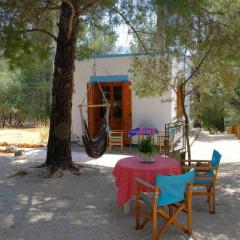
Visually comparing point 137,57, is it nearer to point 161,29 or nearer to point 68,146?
point 161,29

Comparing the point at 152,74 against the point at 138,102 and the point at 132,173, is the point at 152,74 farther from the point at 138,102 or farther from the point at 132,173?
the point at 132,173

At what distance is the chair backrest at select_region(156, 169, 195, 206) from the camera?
3.94m

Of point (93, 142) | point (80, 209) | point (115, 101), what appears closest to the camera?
point (80, 209)

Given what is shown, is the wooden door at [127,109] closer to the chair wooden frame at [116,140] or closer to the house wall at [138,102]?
the house wall at [138,102]

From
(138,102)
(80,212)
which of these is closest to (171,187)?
(80,212)

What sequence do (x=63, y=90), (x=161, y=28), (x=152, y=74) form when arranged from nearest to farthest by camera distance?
(x=161, y=28) → (x=63, y=90) → (x=152, y=74)

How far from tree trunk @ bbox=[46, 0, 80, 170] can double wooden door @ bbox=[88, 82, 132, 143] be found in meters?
4.54

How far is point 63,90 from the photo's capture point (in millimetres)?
7480

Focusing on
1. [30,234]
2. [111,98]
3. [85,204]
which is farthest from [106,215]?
[111,98]

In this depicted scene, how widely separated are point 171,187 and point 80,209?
5.32 feet

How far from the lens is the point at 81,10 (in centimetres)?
722

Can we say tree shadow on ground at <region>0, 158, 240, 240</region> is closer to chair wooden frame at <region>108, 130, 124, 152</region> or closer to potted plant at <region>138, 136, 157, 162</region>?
potted plant at <region>138, 136, 157, 162</region>

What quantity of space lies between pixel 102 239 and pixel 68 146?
3.66 meters

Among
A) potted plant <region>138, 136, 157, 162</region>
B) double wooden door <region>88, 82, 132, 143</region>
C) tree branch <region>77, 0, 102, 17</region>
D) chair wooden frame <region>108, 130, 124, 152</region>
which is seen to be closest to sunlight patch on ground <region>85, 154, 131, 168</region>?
chair wooden frame <region>108, 130, 124, 152</region>
